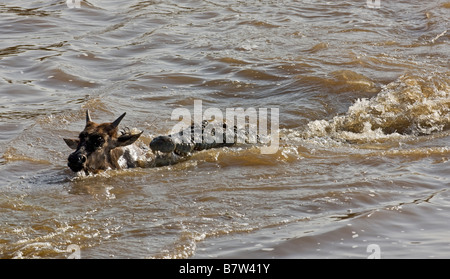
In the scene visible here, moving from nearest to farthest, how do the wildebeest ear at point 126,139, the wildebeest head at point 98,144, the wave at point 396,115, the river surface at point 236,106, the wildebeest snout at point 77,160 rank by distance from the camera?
the river surface at point 236,106 → the wildebeest snout at point 77,160 → the wildebeest head at point 98,144 → the wildebeest ear at point 126,139 → the wave at point 396,115

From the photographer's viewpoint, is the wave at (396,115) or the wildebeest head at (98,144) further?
the wave at (396,115)

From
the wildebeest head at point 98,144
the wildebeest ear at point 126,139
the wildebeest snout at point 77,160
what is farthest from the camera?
the wildebeest ear at point 126,139

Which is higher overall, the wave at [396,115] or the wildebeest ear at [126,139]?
the wildebeest ear at [126,139]

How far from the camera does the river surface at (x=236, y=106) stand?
5.52 metres

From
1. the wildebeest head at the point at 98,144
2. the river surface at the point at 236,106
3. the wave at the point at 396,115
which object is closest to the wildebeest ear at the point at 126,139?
the wildebeest head at the point at 98,144

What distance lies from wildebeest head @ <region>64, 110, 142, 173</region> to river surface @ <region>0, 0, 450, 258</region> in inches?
6.0

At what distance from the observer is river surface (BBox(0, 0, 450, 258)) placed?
5.52 metres

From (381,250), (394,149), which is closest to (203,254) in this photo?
(381,250)

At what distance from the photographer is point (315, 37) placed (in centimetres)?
1273

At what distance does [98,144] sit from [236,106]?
10.0ft

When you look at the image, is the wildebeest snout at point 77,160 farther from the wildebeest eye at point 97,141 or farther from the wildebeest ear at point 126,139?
the wildebeest ear at point 126,139

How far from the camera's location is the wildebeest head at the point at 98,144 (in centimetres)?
670

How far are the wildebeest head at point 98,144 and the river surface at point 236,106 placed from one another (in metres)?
0.15

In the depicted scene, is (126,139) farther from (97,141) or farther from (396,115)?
(396,115)
